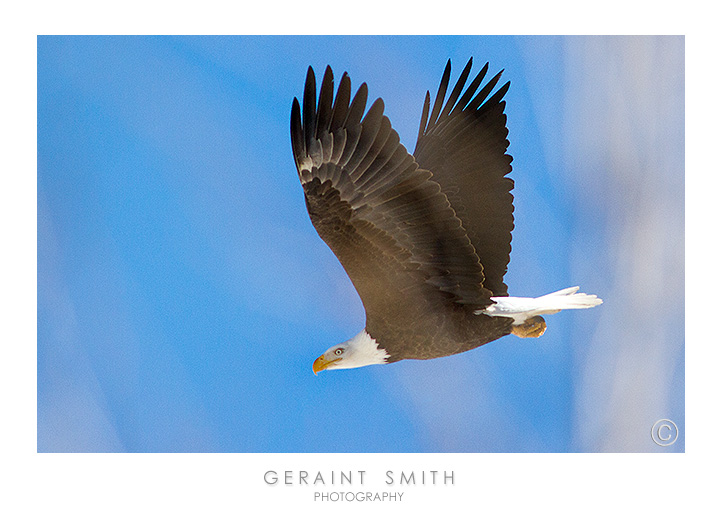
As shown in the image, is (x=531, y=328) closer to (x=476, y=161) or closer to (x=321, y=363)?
(x=476, y=161)

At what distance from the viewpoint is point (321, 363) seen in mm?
2918

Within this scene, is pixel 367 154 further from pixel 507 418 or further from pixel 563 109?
pixel 507 418

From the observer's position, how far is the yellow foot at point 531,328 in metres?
2.88

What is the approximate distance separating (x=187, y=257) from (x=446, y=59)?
1.40 m

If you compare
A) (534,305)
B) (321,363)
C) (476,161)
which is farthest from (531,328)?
(321,363)

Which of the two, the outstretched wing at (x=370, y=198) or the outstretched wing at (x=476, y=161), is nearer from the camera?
the outstretched wing at (x=370, y=198)

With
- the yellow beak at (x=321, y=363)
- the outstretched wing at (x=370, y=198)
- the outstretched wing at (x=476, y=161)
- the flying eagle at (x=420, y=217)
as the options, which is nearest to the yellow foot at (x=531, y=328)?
the flying eagle at (x=420, y=217)

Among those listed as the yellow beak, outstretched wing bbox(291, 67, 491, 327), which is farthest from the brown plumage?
the yellow beak

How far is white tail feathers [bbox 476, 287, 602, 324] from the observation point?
2.76 m

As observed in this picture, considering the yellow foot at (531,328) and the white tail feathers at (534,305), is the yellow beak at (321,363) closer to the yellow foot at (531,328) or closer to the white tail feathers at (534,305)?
the white tail feathers at (534,305)

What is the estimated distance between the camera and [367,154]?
2467 mm

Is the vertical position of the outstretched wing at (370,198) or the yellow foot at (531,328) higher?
the outstretched wing at (370,198)

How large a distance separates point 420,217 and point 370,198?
0.19 m
